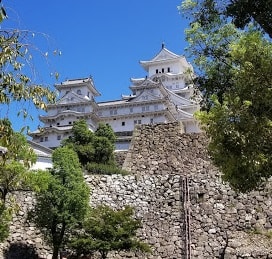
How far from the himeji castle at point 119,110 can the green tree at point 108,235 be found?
1152 inches

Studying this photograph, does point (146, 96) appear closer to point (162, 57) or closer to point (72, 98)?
point (72, 98)

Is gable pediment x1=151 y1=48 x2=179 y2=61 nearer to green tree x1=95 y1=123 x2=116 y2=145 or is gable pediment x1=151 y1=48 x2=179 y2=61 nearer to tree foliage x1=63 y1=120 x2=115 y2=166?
green tree x1=95 y1=123 x2=116 y2=145

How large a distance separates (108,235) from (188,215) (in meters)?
3.78

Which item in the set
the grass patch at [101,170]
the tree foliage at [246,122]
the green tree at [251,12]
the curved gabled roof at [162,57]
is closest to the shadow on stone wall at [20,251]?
the grass patch at [101,170]

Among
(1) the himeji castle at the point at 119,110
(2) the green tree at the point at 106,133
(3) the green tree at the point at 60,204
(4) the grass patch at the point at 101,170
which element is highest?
(1) the himeji castle at the point at 119,110

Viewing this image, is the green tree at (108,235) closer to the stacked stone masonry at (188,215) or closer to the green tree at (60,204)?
the green tree at (60,204)

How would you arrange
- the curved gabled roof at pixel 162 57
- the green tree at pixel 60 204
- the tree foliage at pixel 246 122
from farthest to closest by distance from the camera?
1. the curved gabled roof at pixel 162 57
2. the green tree at pixel 60 204
3. the tree foliage at pixel 246 122

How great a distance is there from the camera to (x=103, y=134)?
979 inches

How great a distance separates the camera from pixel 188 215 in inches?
609

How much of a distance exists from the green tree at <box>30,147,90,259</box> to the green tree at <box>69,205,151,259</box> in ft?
1.99

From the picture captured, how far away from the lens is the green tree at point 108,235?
500 inches

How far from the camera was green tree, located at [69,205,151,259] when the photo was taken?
41.7ft

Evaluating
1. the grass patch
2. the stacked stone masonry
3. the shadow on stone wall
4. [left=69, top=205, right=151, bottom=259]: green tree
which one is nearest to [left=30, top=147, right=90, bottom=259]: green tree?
[left=69, top=205, right=151, bottom=259]: green tree

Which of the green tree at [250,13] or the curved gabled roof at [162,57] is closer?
the green tree at [250,13]
